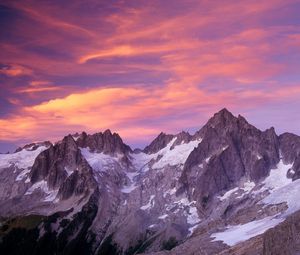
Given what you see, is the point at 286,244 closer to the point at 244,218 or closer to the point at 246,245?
the point at 246,245

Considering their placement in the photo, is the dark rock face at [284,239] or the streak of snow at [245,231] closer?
the dark rock face at [284,239]

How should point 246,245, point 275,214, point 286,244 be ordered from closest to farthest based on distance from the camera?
point 286,244
point 246,245
point 275,214

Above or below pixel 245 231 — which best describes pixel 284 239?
above

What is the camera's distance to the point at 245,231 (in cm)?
17238

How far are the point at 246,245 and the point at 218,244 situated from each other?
2488 centimetres

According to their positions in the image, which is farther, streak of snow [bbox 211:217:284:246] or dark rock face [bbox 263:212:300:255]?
streak of snow [bbox 211:217:284:246]

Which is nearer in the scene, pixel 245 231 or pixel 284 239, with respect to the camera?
pixel 284 239

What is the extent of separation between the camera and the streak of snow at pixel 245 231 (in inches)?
6403

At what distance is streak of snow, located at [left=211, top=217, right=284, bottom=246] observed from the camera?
162625 millimetres

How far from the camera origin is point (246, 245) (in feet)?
462

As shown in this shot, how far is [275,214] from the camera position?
181625 millimetres

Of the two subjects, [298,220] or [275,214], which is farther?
[275,214]

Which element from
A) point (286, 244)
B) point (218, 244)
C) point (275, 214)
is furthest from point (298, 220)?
point (275, 214)

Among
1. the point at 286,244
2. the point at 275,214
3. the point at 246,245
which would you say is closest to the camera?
the point at 286,244
